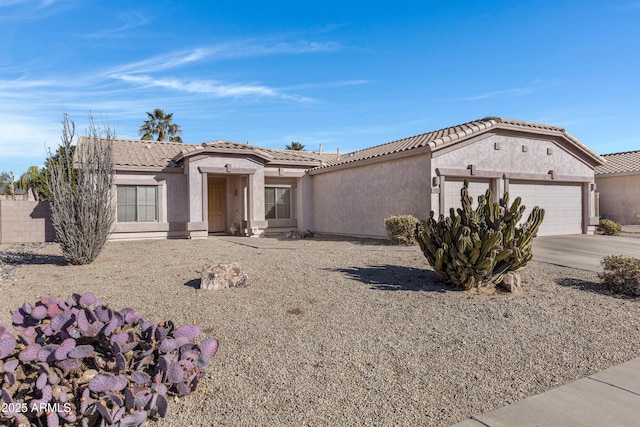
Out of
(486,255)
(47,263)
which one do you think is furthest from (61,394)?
(47,263)

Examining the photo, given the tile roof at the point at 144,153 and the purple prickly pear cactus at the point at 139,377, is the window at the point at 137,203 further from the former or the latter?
the purple prickly pear cactus at the point at 139,377

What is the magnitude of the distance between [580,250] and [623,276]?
5.76m

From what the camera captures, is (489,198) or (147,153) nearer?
(489,198)

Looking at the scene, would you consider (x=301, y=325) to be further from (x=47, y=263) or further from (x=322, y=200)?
(x=322, y=200)

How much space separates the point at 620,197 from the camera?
23.3 m

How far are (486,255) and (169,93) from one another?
A: 55.7 ft

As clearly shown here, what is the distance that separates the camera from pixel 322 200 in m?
19.5

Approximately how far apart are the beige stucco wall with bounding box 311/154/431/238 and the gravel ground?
5.57 metres

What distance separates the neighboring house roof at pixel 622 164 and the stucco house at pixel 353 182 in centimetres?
680

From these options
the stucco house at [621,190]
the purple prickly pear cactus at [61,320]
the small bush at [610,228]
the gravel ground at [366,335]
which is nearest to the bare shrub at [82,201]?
the gravel ground at [366,335]

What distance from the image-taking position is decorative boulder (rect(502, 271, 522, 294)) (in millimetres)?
7184

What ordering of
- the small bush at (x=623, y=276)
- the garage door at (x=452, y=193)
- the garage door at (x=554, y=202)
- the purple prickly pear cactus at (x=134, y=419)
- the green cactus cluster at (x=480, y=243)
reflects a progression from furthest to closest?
the garage door at (x=554, y=202)
the garage door at (x=452, y=193)
the small bush at (x=623, y=276)
the green cactus cluster at (x=480, y=243)
the purple prickly pear cactus at (x=134, y=419)

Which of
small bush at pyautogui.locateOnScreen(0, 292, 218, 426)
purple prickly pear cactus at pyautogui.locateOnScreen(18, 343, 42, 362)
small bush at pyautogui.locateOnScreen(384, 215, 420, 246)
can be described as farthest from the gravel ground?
small bush at pyautogui.locateOnScreen(384, 215, 420, 246)

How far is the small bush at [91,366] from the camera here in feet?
9.71
